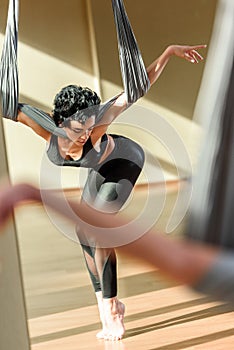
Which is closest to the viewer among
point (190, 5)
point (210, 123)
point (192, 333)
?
point (210, 123)

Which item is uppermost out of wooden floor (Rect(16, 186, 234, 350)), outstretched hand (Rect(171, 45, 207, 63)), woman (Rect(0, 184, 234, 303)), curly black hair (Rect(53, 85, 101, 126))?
woman (Rect(0, 184, 234, 303))

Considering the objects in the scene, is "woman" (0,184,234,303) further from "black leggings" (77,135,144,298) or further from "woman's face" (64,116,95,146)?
"woman's face" (64,116,95,146)

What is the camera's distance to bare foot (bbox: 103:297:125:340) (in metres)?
2.12

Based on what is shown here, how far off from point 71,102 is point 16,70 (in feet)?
0.65

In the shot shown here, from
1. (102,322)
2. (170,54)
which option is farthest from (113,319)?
(170,54)

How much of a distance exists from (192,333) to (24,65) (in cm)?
283

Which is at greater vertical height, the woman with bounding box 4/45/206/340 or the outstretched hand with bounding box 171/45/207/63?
the outstretched hand with bounding box 171/45/207/63

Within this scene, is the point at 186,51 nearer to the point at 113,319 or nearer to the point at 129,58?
the point at 129,58

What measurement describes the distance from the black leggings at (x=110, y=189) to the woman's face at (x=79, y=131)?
0.09 m

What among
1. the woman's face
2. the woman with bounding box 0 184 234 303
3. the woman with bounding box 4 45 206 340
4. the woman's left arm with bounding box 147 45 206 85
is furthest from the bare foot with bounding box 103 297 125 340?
the woman with bounding box 0 184 234 303

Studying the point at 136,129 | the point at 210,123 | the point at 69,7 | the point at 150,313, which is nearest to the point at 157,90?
the point at 136,129

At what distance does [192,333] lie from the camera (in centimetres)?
207

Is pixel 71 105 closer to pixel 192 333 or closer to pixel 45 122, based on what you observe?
pixel 45 122

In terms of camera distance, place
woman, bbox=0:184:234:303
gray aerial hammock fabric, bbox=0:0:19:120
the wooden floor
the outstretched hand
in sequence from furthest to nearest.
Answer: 1. the outstretched hand
2. gray aerial hammock fabric, bbox=0:0:19:120
3. the wooden floor
4. woman, bbox=0:184:234:303
